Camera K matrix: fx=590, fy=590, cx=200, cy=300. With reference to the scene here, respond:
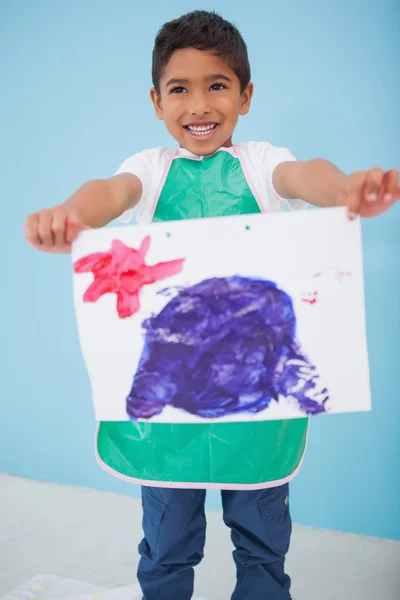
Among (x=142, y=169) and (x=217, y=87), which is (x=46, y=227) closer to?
(x=142, y=169)

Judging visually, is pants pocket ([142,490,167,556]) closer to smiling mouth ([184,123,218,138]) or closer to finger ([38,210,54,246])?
finger ([38,210,54,246])

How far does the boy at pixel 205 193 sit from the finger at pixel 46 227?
13 cm

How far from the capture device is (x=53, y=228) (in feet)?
2.37

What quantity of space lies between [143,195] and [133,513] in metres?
0.97

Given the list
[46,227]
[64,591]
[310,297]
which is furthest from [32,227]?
[64,591]

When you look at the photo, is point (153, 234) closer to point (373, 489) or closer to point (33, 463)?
point (373, 489)

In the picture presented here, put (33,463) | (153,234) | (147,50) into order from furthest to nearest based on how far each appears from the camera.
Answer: (33,463), (147,50), (153,234)

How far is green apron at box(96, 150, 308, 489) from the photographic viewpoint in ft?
2.85

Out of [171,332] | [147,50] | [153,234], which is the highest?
[147,50]

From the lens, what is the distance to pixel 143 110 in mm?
1537

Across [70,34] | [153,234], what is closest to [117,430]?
[153,234]

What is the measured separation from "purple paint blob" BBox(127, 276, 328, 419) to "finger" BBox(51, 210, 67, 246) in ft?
0.52

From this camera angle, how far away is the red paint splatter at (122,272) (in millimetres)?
778

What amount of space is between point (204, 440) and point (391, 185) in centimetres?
44
